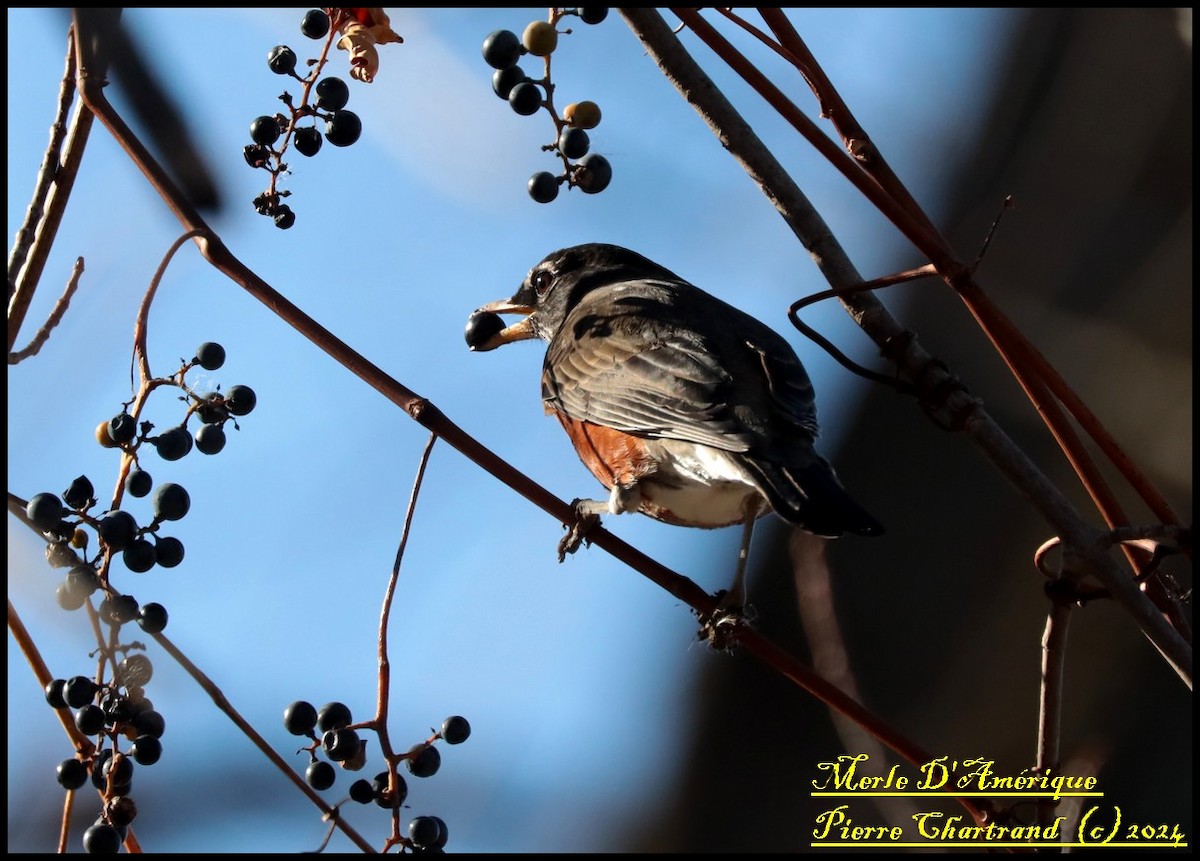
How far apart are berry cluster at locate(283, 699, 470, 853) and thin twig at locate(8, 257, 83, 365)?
0.75 m

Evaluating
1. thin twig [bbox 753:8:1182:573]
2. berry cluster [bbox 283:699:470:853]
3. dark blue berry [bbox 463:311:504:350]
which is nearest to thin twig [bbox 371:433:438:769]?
berry cluster [bbox 283:699:470:853]

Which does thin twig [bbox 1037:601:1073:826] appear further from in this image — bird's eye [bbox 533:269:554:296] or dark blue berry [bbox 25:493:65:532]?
bird's eye [bbox 533:269:554:296]

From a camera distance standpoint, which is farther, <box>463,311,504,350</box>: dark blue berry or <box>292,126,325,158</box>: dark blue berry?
<box>463,311,504,350</box>: dark blue berry

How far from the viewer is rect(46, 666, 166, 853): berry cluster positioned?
1.71 m

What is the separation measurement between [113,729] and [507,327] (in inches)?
103

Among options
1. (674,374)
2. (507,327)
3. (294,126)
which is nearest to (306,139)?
(294,126)

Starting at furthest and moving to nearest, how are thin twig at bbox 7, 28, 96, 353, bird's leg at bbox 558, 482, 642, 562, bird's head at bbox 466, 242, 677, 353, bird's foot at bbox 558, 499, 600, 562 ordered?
bird's head at bbox 466, 242, 677, 353 < bird's leg at bbox 558, 482, 642, 562 < bird's foot at bbox 558, 499, 600, 562 < thin twig at bbox 7, 28, 96, 353

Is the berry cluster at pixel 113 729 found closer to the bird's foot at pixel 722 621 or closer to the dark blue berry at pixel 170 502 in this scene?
the dark blue berry at pixel 170 502

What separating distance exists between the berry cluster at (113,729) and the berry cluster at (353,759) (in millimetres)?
261

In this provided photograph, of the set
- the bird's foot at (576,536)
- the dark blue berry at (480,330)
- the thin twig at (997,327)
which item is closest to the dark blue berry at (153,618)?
the bird's foot at (576,536)

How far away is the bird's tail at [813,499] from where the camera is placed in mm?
2094

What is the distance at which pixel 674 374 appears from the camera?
2971 millimetres

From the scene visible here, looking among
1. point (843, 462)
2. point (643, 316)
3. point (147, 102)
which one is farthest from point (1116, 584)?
point (843, 462)

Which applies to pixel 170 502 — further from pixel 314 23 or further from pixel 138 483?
pixel 314 23
